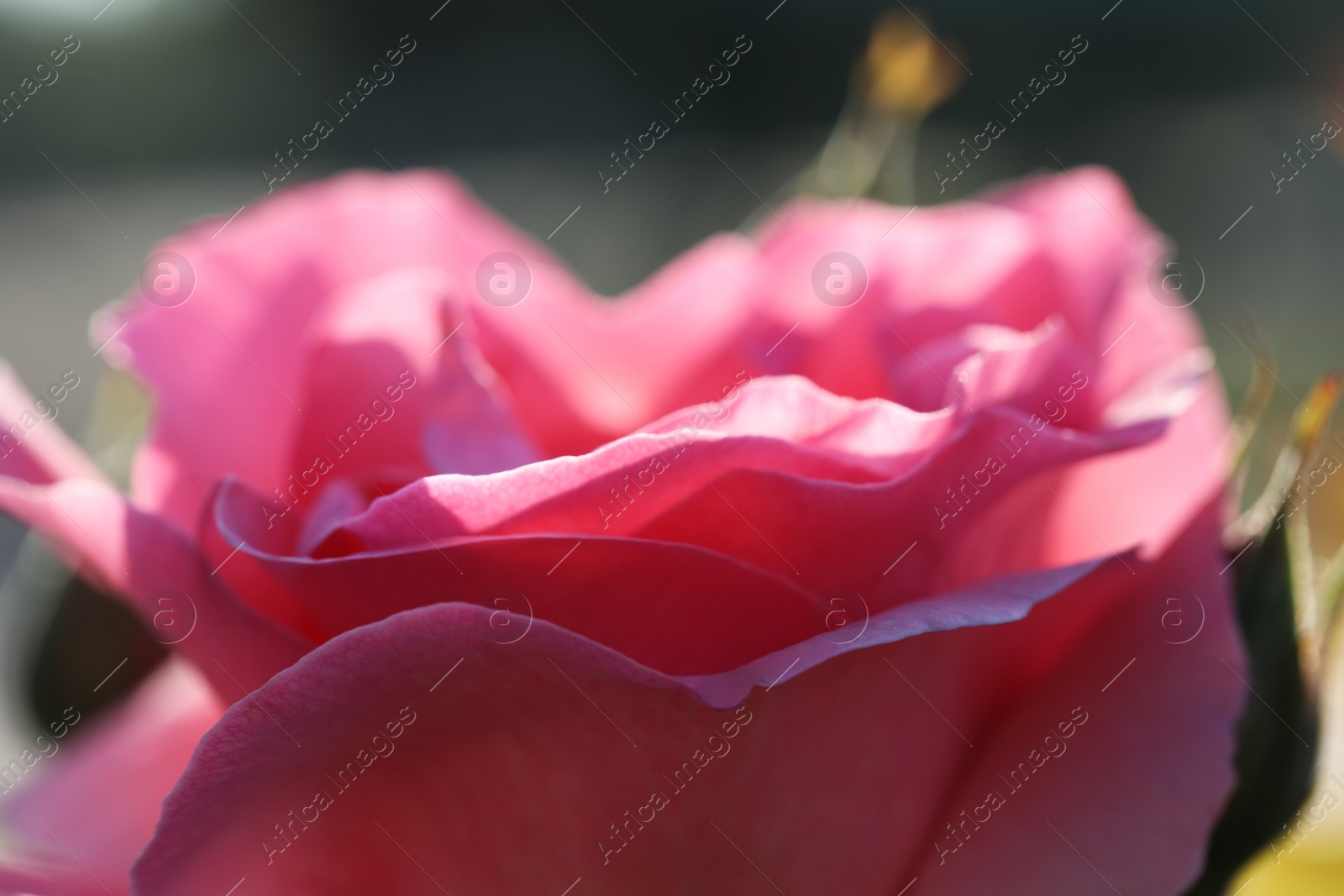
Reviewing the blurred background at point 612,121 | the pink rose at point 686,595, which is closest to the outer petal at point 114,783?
the pink rose at point 686,595

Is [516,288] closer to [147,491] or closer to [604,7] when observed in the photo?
[147,491]

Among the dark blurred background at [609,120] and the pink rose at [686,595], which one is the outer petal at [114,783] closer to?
the pink rose at [686,595]


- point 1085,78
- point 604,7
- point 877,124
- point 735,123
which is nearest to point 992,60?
point 1085,78

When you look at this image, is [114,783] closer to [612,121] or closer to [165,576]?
[165,576]

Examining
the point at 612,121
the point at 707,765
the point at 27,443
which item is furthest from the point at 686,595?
the point at 612,121

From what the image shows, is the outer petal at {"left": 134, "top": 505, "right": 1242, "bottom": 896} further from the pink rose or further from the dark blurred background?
the dark blurred background

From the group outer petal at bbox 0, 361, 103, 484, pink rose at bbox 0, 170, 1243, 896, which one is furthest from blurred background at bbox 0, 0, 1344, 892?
outer petal at bbox 0, 361, 103, 484

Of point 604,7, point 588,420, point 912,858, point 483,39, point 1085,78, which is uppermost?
point 483,39
